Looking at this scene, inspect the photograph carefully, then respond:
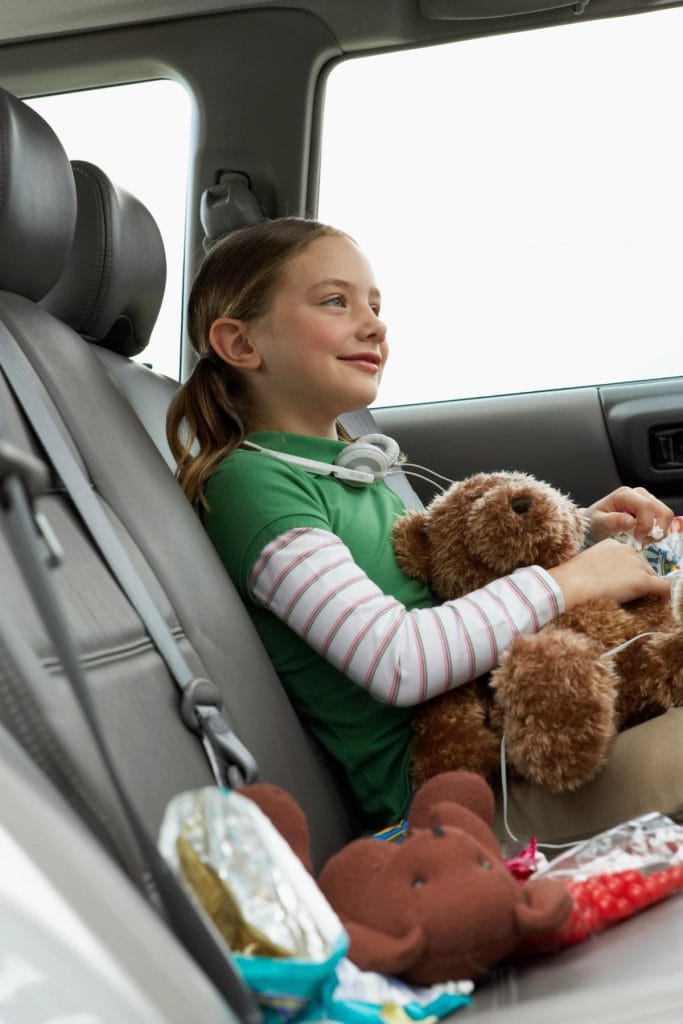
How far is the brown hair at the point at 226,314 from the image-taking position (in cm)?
147

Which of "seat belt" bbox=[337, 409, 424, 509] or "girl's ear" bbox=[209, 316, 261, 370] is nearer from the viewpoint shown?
"girl's ear" bbox=[209, 316, 261, 370]

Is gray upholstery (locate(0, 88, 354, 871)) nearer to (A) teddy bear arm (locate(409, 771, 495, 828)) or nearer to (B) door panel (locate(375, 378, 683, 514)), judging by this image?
(A) teddy bear arm (locate(409, 771, 495, 828))

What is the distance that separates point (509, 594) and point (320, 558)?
195mm

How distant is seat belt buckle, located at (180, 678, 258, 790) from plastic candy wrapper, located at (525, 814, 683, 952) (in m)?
0.26

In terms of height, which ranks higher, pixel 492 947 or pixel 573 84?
pixel 573 84

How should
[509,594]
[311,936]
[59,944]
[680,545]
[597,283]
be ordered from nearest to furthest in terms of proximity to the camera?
[59,944]
[311,936]
[509,594]
[680,545]
[597,283]

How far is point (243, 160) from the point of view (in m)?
2.20

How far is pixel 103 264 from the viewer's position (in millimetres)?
1414

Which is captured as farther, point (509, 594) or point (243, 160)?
point (243, 160)

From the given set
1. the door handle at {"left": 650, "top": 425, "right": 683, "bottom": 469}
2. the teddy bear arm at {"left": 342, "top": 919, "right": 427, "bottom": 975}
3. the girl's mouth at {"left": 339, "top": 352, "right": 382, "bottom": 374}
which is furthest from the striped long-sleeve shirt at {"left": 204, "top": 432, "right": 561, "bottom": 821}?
the door handle at {"left": 650, "top": 425, "right": 683, "bottom": 469}

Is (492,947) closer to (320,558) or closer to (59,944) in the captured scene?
(59,944)

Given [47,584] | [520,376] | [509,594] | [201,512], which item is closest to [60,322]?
[201,512]

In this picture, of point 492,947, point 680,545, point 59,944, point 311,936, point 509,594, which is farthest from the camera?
point 680,545

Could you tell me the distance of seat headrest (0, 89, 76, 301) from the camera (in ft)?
3.77
